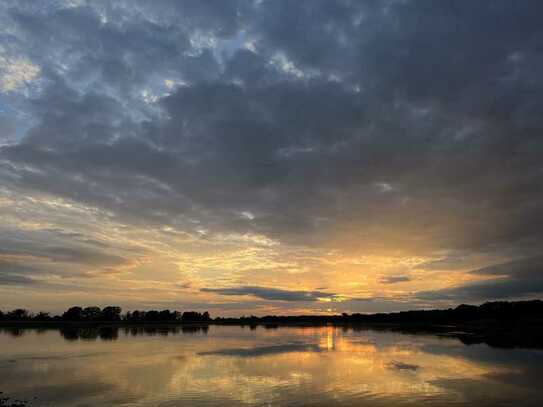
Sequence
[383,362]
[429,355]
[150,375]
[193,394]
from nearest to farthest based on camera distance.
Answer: [193,394] < [150,375] < [383,362] < [429,355]

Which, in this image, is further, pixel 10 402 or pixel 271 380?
pixel 271 380

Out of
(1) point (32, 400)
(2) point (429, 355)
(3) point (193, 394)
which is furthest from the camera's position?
(2) point (429, 355)

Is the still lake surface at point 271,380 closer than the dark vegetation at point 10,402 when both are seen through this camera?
No

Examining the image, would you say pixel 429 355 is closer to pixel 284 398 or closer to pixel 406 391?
pixel 406 391

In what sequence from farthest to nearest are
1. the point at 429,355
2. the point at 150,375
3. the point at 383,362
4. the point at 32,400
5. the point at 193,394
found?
the point at 429,355, the point at 383,362, the point at 150,375, the point at 193,394, the point at 32,400

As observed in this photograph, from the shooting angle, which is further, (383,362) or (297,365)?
(383,362)

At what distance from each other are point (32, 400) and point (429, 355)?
47.2 metres

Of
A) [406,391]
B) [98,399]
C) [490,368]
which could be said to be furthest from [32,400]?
[490,368]

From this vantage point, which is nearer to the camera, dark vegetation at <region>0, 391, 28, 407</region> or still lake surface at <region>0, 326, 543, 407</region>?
dark vegetation at <region>0, 391, 28, 407</region>

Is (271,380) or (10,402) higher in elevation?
(271,380)

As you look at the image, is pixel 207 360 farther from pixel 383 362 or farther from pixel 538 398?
pixel 538 398

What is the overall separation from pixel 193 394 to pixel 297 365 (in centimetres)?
1820

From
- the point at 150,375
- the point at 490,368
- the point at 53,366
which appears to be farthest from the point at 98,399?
the point at 490,368

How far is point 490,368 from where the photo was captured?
4288cm
